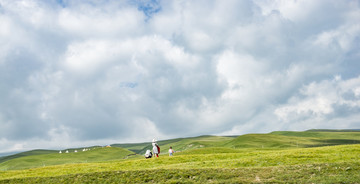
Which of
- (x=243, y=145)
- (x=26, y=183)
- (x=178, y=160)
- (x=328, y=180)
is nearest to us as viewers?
(x=328, y=180)

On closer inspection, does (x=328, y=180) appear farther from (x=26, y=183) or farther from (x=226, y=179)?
(x=26, y=183)

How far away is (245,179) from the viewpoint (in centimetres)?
2338

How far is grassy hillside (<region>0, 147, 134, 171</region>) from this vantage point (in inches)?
4225

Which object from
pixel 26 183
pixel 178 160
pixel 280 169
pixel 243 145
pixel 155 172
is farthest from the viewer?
pixel 243 145

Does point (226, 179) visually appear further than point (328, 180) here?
Yes

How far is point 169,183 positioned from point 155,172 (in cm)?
386

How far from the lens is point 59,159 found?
115 meters

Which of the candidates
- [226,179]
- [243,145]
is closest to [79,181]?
[226,179]

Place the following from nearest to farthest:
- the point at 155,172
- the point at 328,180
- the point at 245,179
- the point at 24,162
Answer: the point at 328,180 < the point at 245,179 < the point at 155,172 < the point at 24,162

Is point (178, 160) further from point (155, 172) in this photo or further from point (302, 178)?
point (302, 178)

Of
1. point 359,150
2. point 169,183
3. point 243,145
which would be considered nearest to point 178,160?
point 169,183

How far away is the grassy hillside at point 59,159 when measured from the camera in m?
107

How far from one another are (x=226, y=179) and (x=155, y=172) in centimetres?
717

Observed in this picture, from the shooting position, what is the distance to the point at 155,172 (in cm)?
2762
